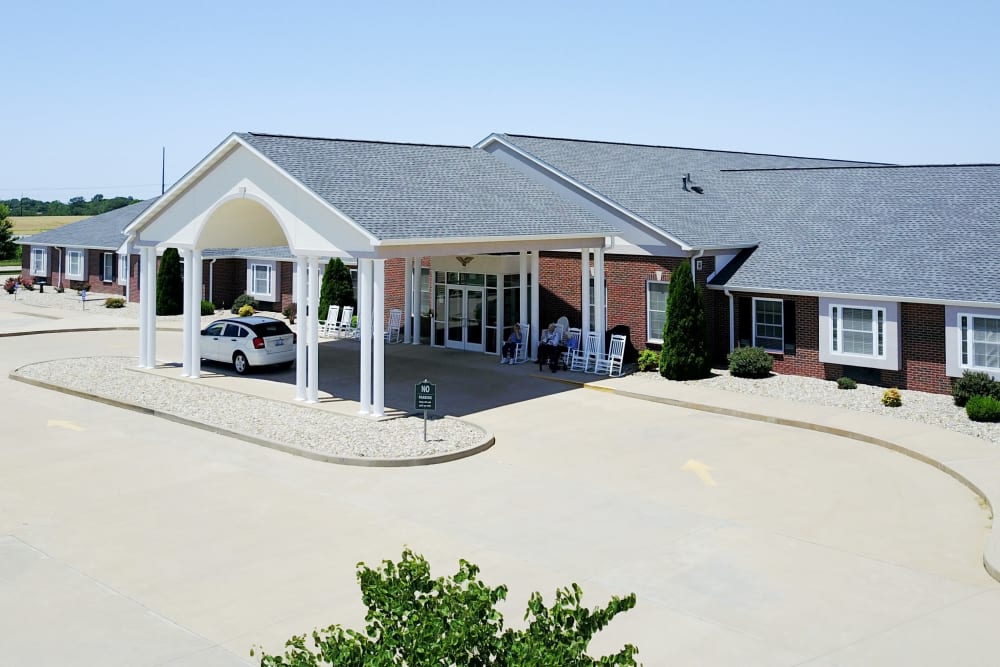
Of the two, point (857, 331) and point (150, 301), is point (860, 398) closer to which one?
point (857, 331)

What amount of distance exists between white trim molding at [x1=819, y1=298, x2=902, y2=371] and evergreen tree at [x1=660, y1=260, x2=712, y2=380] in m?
2.91

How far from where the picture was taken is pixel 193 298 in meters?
26.2

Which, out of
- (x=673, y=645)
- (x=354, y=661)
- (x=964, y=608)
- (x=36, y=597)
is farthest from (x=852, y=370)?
(x=354, y=661)

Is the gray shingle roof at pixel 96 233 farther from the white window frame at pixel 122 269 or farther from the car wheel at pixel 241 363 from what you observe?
the car wheel at pixel 241 363

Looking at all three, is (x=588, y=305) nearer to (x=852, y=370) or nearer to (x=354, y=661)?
(x=852, y=370)

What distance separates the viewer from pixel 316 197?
21516mm

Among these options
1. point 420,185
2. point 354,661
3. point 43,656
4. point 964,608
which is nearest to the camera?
point 354,661

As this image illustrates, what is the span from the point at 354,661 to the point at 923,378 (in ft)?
65.9

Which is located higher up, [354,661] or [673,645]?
[354,661]

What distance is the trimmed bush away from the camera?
26859mm

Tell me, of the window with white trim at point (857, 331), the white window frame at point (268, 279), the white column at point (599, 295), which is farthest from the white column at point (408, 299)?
the window with white trim at point (857, 331)

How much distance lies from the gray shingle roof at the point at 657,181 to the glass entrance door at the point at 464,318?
460 cm

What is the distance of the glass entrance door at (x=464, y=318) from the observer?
30.6 meters

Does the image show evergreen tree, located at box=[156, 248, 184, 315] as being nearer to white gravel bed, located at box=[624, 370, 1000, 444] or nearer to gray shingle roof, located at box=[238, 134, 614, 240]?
gray shingle roof, located at box=[238, 134, 614, 240]
